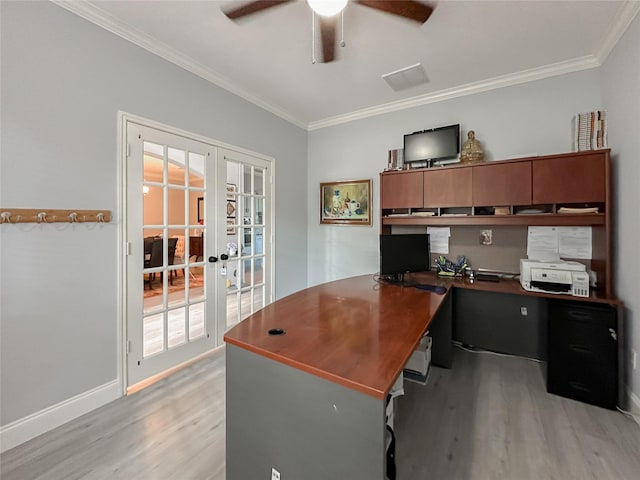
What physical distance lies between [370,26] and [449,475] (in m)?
2.90

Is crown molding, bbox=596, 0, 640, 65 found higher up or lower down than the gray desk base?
higher up

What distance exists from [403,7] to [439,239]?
87.2 inches

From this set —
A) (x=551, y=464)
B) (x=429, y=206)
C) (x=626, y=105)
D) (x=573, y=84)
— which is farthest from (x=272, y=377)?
(x=573, y=84)

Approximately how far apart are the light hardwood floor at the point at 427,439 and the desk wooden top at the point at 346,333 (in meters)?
0.78

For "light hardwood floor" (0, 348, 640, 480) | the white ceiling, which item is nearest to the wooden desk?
"light hardwood floor" (0, 348, 640, 480)

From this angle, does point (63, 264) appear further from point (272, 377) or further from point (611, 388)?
point (611, 388)

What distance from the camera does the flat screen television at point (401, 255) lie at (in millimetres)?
2521

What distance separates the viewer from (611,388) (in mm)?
1894

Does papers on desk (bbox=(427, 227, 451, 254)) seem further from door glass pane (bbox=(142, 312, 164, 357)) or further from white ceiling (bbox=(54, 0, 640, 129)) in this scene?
door glass pane (bbox=(142, 312, 164, 357))

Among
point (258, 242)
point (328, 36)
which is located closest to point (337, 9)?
point (328, 36)

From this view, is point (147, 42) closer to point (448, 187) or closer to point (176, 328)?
point (176, 328)

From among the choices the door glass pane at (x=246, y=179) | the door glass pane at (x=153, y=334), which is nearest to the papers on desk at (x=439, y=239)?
the door glass pane at (x=246, y=179)

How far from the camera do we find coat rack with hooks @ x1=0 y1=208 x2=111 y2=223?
159 cm

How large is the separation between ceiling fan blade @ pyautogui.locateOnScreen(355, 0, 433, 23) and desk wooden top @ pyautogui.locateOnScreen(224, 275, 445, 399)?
174 cm
